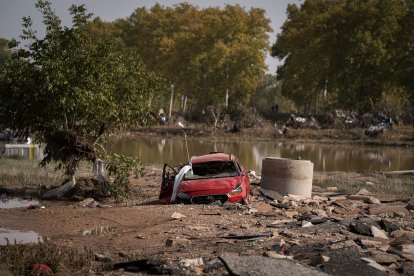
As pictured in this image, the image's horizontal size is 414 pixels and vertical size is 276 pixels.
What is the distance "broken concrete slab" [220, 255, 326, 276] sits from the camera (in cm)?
904

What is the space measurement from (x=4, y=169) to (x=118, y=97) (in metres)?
8.27

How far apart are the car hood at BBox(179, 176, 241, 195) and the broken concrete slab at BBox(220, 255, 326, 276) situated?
260 inches

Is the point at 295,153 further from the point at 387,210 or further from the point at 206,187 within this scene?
the point at 206,187

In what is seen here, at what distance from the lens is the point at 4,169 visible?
1032 inches

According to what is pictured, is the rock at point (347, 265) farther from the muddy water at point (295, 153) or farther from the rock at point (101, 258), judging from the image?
the muddy water at point (295, 153)

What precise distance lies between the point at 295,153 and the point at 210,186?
88.2 feet

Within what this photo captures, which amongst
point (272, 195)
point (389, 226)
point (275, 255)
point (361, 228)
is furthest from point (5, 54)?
point (275, 255)

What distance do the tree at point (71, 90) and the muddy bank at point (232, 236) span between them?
2.23 meters

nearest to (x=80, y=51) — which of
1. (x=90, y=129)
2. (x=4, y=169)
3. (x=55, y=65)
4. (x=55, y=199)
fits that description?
(x=55, y=65)

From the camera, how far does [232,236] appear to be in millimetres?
12312

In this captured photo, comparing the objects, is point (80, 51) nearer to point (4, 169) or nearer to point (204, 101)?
point (4, 169)

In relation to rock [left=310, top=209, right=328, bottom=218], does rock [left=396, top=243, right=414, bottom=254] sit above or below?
above

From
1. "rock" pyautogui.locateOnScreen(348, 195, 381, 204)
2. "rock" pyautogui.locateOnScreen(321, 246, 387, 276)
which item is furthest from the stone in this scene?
"rock" pyautogui.locateOnScreen(348, 195, 381, 204)

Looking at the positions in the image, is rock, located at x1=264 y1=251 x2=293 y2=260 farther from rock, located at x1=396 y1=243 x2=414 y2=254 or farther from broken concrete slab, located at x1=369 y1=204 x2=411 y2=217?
broken concrete slab, located at x1=369 y1=204 x2=411 y2=217
